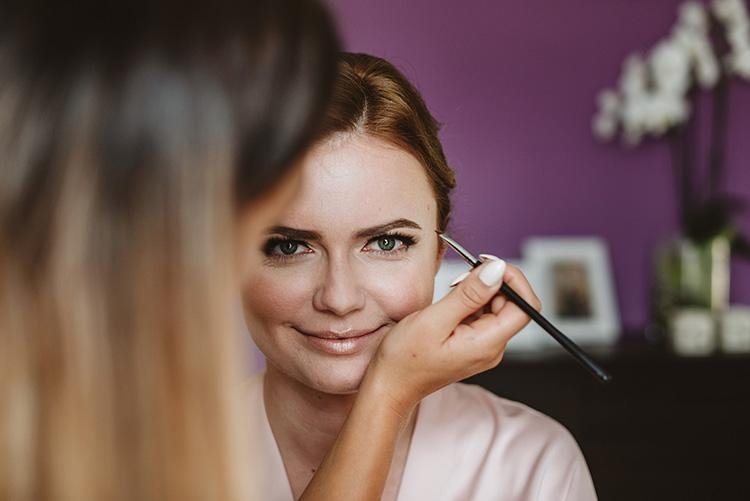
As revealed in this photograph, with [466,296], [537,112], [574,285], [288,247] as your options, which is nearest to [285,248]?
[288,247]

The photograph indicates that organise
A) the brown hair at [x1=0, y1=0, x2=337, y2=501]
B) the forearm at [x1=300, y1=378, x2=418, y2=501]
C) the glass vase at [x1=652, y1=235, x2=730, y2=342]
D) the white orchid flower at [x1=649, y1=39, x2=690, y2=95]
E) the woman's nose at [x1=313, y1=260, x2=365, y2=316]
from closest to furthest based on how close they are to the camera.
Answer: the brown hair at [x1=0, y1=0, x2=337, y2=501] < the forearm at [x1=300, y1=378, x2=418, y2=501] < the woman's nose at [x1=313, y1=260, x2=365, y2=316] < the glass vase at [x1=652, y1=235, x2=730, y2=342] < the white orchid flower at [x1=649, y1=39, x2=690, y2=95]

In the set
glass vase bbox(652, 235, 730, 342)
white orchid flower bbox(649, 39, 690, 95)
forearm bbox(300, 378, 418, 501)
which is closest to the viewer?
forearm bbox(300, 378, 418, 501)

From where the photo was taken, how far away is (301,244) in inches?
44.7

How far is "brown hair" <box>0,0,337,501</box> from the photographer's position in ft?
1.70

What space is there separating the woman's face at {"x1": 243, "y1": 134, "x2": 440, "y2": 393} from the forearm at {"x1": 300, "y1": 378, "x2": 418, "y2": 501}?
16 centimetres

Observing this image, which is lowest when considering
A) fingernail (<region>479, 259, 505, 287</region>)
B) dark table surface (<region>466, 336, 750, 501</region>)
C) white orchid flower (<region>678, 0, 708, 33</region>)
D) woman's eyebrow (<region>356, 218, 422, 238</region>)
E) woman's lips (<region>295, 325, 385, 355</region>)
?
dark table surface (<region>466, 336, 750, 501</region>)

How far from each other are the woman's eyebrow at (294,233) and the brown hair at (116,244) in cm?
55

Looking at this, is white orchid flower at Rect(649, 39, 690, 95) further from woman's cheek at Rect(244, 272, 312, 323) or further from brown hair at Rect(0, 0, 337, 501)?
brown hair at Rect(0, 0, 337, 501)

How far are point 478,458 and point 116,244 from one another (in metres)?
0.79

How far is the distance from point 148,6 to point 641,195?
7.66 ft

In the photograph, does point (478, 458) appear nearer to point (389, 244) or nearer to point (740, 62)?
point (389, 244)

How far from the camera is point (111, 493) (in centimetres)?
53

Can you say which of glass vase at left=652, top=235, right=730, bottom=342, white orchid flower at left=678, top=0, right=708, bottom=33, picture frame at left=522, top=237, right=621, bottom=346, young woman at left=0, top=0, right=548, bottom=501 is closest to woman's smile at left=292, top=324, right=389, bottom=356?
young woman at left=0, top=0, right=548, bottom=501

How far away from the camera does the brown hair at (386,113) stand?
1146mm
